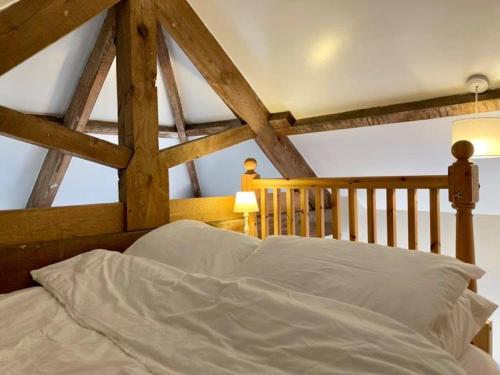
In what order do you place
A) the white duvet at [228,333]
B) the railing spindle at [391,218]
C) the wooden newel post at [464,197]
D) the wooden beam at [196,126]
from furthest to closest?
the wooden beam at [196,126] < the railing spindle at [391,218] < the wooden newel post at [464,197] < the white duvet at [228,333]

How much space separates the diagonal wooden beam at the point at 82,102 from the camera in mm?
2777

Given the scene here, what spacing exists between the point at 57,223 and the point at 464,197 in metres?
2.05

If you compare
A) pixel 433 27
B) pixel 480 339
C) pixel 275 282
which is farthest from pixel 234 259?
pixel 433 27

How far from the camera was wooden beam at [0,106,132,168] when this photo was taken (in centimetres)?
204

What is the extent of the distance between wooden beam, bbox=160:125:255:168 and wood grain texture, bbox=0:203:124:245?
49cm

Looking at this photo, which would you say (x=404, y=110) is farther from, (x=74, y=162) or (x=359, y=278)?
(x=74, y=162)

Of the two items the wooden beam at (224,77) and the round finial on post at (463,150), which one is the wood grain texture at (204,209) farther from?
the round finial on post at (463,150)

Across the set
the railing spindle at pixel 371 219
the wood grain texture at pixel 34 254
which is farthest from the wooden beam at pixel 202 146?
the railing spindle at pixel 371 219

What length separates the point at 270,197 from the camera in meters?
3.67

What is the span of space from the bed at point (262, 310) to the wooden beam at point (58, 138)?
68cm

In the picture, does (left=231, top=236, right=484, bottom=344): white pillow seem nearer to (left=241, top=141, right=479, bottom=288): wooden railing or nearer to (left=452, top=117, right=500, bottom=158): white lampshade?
(left=241, top=141, right=479, bottom=288): wooden railing

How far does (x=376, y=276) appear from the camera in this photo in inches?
49.8

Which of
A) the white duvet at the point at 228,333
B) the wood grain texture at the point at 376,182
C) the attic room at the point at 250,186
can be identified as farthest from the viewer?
the wood grain texture at the point at 376,182

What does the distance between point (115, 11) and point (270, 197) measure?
199 cm
